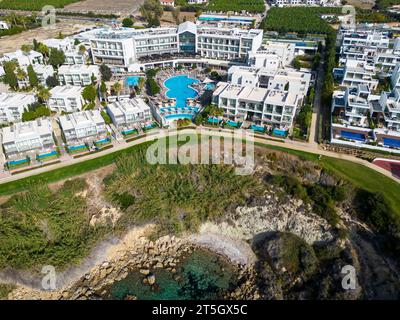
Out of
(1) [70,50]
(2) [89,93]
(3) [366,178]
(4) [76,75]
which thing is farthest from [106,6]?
(3) [366,178]

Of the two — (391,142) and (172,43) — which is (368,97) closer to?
(391,142)

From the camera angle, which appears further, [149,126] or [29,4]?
[29,4]

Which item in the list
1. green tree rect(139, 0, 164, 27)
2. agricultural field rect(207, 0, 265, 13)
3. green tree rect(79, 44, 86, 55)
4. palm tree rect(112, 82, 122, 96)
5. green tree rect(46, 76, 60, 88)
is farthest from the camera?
agricultural field rect(207, 0, 265, 13)

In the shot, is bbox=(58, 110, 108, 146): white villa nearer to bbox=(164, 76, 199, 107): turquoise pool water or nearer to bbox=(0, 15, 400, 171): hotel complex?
bbox=(0, 15, 400, 171): hotel complex

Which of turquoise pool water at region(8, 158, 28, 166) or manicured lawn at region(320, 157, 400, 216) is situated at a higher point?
turquoise pool water at region(8, 158, 28, 166)

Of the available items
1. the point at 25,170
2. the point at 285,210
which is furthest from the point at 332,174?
the point at 25,170

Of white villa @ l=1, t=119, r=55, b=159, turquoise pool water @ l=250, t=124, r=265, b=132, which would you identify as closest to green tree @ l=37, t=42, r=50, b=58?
white villa @ l=1, t=119, r=55, b=159

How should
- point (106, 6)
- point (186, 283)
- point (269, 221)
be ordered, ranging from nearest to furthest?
point (186, 283)
point (269, 221)
point (106, 6)
